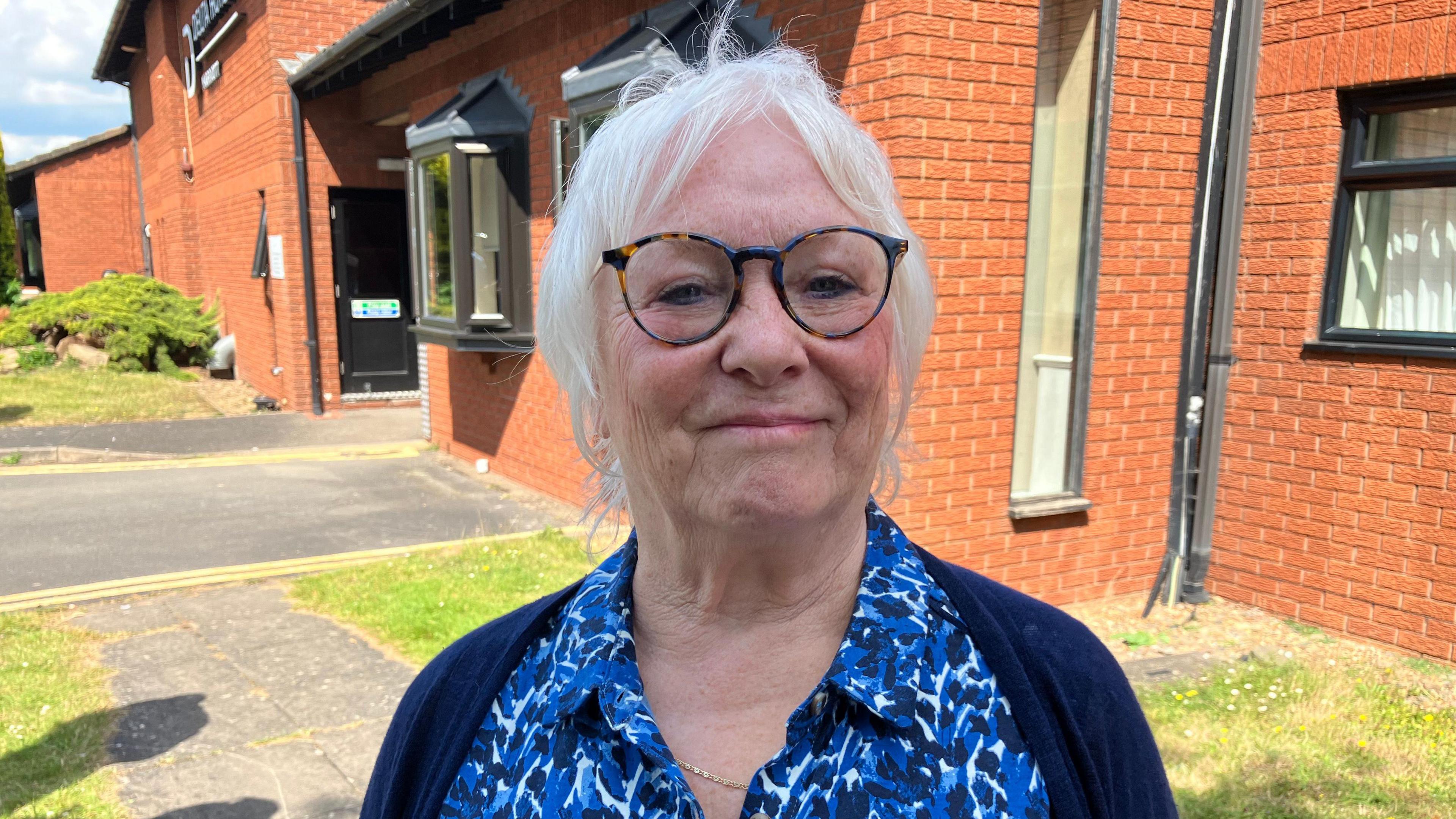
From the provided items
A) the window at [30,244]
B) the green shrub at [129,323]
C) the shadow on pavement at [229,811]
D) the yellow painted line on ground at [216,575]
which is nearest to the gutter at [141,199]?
the green shrub at [129,323]

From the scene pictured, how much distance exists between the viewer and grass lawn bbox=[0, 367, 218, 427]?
11.8m

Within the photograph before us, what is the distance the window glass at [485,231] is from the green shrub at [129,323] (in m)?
10.1

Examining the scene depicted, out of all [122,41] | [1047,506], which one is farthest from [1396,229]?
[122,41]

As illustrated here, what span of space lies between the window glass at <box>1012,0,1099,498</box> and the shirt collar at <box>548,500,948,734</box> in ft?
12.6

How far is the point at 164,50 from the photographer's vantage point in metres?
18.7

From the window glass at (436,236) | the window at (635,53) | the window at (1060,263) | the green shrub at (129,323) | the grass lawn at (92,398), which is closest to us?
the window at (1060,263)

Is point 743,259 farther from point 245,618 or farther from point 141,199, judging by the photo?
point 141,199

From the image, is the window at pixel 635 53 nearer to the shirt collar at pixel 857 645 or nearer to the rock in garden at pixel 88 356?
the shirt collar at pixel 857 645

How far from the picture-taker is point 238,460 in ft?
32.2

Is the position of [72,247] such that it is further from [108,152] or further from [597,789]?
[597,789]

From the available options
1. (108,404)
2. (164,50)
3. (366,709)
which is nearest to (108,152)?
(164,50)

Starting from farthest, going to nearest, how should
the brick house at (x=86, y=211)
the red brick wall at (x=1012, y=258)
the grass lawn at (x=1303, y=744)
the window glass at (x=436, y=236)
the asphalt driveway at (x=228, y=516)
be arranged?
1. the brick house at (x=86, y=211)
2. the window glass at (x=436, y=236)
3. the asphalt driveway at (x=228, y=516)
4. the red brick wall at (x=1012, y=258)
5. the grass lawn at (x=1303, y=744)

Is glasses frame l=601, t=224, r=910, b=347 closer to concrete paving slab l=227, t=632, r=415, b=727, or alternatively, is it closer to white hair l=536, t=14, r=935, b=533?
white hair l=536, t=14, r=935, b=533

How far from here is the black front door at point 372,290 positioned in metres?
12.6
